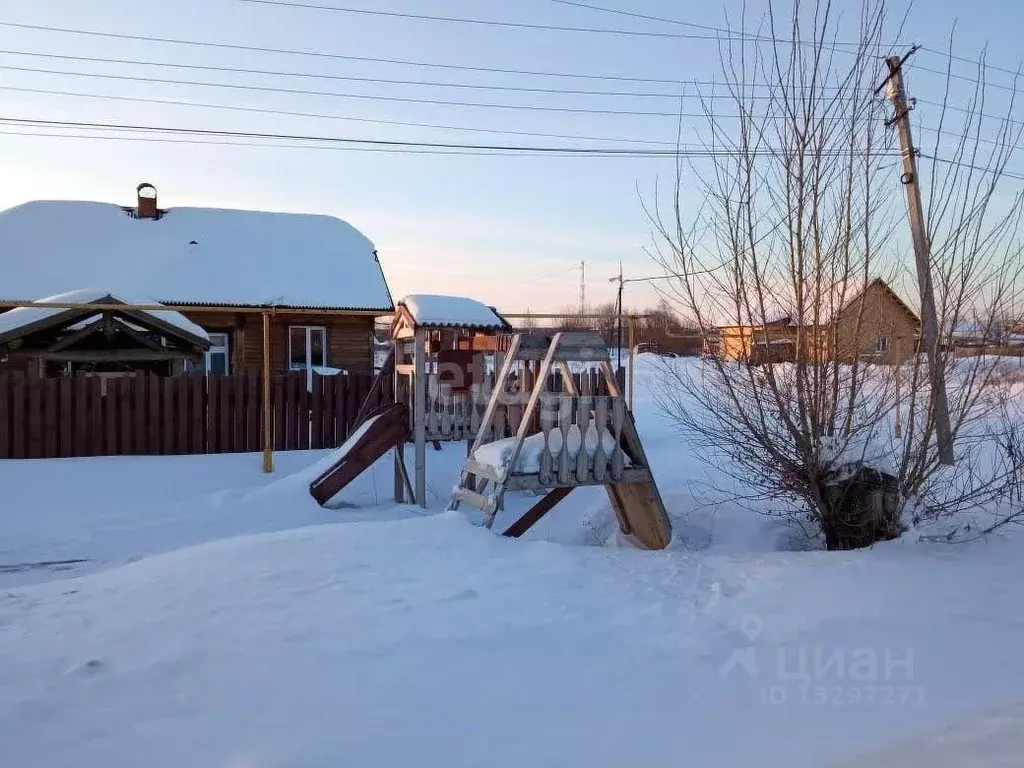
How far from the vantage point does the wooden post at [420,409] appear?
879cm

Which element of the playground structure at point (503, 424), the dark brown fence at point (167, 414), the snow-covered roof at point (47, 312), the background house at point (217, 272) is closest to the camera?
the playground structure at point (503, 424)

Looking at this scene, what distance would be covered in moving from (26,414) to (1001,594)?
10897 millimetres

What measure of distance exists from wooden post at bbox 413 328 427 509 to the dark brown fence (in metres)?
2.47

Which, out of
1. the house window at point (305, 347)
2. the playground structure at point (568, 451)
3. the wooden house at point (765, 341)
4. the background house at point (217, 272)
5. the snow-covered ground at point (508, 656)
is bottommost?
the snow-covered ground at point (508, 656)

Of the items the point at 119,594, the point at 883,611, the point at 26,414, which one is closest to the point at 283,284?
the point at 26,414

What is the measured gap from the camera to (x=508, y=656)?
124 inches

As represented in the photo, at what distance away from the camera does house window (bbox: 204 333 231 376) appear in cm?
1738

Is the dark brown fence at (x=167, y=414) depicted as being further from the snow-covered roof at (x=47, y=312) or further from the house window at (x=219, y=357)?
the house window at (x=219, y=357)

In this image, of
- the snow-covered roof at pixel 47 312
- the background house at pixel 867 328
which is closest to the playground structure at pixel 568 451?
the background house at pixel 867 328

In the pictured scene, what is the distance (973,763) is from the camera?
2.27m

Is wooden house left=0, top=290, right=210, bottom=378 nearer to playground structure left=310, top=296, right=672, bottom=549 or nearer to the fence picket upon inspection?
the fence picket

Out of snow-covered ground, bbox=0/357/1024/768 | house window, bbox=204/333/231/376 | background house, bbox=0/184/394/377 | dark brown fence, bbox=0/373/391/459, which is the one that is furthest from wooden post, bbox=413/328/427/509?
house window, bbox=204/333/231/376

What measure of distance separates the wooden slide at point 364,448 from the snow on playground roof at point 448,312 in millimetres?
1201

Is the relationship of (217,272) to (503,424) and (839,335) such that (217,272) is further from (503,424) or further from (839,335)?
(839,335)
